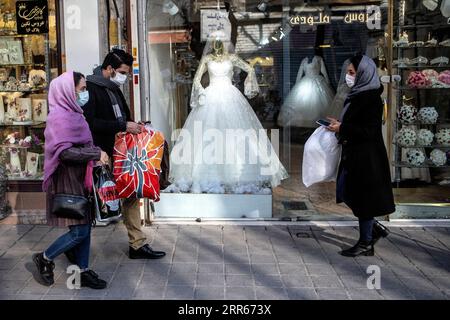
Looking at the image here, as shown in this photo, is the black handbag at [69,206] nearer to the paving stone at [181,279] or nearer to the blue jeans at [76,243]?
the blue jeans at [76,243]

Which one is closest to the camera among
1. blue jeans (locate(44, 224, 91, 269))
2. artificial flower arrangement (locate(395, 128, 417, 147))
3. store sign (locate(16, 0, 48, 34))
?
blue jeans (locate(44, 224, 91, 269))

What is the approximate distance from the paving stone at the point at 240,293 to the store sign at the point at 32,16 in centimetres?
399

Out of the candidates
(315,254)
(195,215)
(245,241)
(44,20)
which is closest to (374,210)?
(315,254)

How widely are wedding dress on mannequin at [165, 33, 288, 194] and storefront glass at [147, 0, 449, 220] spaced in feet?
0.12

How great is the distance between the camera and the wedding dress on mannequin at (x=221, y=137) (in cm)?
761

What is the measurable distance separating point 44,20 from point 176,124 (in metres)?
2.00

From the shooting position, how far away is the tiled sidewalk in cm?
501

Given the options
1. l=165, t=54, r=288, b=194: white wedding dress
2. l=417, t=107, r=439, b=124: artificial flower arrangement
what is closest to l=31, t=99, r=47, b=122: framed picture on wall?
l=165, t=54, r=288, b=194: white wedding dress

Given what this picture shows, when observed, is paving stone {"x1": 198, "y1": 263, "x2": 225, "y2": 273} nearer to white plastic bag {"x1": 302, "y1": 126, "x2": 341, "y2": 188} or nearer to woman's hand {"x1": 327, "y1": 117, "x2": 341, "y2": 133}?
white plastic bag {"x1": 302, "y1": 126, "x2": 341, "y2": 188}

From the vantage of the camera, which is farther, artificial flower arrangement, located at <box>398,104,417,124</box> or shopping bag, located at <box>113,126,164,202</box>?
artificial flower arrangement, located at <box>398,104,417,124</box>

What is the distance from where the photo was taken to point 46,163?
4.87 meters

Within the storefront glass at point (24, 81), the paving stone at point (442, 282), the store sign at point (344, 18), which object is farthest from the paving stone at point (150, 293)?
the store sign at point (344, 18)

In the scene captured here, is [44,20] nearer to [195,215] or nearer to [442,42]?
[195,215]

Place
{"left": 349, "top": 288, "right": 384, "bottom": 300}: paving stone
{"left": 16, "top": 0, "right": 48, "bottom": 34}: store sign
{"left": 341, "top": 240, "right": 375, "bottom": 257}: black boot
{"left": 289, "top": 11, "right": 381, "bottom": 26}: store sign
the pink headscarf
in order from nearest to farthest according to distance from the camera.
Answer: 1. the pink headscarf
2. {"left": 349, "top": 288, "right": 384, "bottom": 300}: paving stone
3. {"left": 341, "top": 240, "right": 375, "bottom": 257}: black boot
4. {"left": 16, "top": 0, "right": 48, "bottom": 34}: store sign
5. {"left": 289, "top": 11, "right": 381, "bottom": 26}: store sign
